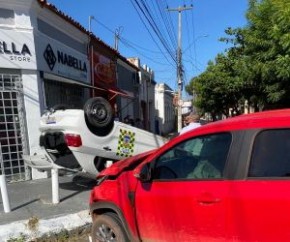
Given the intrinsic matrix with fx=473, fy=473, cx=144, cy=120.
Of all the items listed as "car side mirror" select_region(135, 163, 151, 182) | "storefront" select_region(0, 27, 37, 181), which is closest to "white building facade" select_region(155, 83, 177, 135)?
"storefront" select_region(0, 27, 37, 181)

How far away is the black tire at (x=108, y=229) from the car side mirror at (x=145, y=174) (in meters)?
0.73

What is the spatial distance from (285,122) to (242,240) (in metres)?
1.05

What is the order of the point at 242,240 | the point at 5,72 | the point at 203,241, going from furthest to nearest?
1. the point at 5,72
2. the point at 203,241
3. the point at 242,240

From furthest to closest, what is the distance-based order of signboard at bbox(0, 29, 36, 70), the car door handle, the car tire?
1. signboard at bbox(0, 29, 36, 70)
2. the car tire
3. the car door handle

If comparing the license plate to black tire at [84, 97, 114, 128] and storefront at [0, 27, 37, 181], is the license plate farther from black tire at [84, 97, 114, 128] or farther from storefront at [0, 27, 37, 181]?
storefront at [0, 27, 37, 181]

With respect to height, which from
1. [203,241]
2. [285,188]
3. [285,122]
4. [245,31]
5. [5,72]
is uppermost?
[245,31]

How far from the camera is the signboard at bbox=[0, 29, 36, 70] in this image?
11.3 metres

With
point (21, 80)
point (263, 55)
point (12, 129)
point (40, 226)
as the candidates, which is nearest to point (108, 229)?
point (40, 226)

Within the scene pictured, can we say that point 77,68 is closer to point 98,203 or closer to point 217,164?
point 98,203

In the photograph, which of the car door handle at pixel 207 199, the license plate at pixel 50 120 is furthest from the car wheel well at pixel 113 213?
the license plate at pixel 50 120

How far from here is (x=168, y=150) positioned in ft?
15.6

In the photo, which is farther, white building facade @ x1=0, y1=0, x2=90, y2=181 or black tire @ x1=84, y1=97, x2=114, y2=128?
white building facade @ x1=0, y1=0, x2=90, y2=181

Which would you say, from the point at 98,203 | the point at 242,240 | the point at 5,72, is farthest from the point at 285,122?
the point at 5,72

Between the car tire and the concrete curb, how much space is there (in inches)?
82.9
